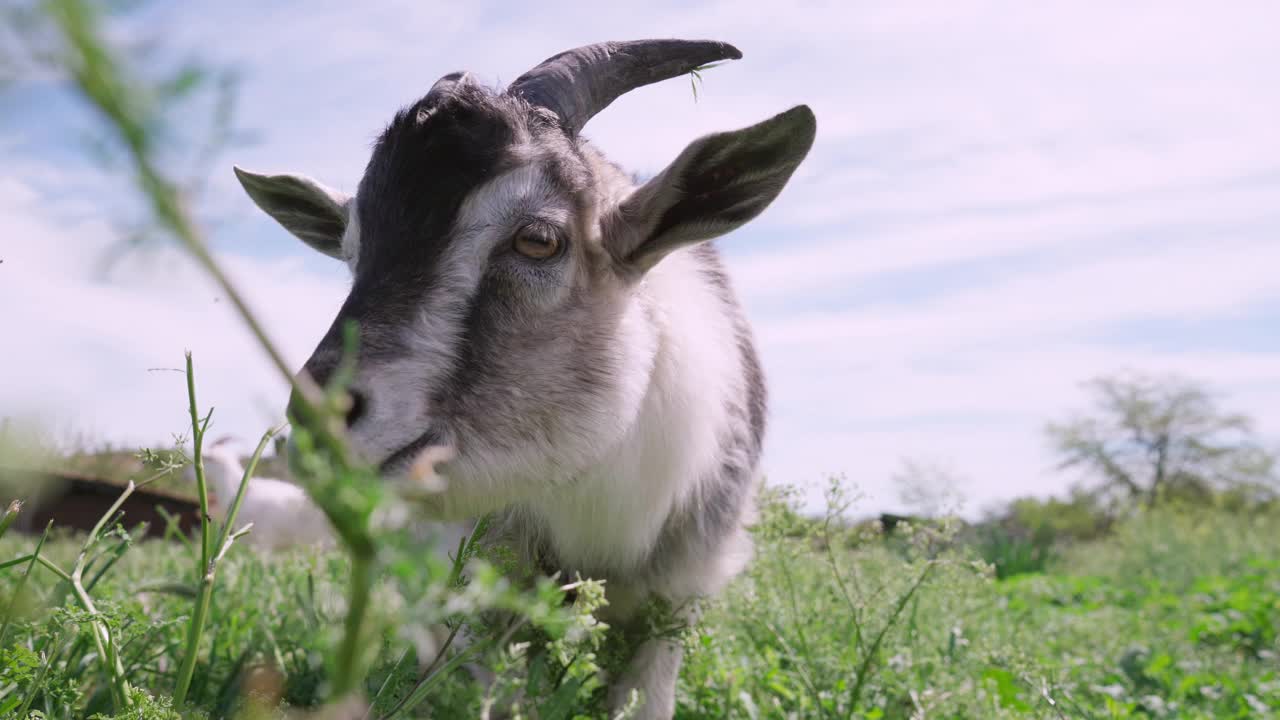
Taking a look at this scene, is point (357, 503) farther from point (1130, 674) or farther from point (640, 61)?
point (1130, 674)

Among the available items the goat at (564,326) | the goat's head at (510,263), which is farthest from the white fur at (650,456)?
the goat's head at (510,263)

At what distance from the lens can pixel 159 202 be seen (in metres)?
0.59

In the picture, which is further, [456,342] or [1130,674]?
[1130,674]

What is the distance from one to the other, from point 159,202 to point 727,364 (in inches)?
106

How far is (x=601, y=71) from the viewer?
10.3ft

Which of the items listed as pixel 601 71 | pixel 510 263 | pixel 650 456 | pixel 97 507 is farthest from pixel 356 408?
pixel 97 507

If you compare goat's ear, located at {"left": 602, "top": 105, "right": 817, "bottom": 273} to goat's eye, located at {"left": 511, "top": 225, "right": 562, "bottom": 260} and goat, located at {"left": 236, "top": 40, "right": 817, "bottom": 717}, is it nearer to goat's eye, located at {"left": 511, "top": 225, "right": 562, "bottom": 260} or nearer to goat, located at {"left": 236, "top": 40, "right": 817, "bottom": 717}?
goat, located at {"left": 236, "top": 40, "right": 817, "bottom": 717}

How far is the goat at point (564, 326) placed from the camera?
2.28m

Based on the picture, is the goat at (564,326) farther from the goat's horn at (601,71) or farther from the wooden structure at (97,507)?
the wooden structure at (97,507)

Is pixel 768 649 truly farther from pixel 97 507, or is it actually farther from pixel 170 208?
pixel 97 507

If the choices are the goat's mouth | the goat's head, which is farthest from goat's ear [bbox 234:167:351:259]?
the goat's mouth

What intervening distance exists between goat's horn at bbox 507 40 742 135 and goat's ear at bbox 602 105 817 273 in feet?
1.28

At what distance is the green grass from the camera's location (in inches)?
75.3

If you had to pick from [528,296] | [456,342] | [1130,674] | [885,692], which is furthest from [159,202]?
[1130,674]
